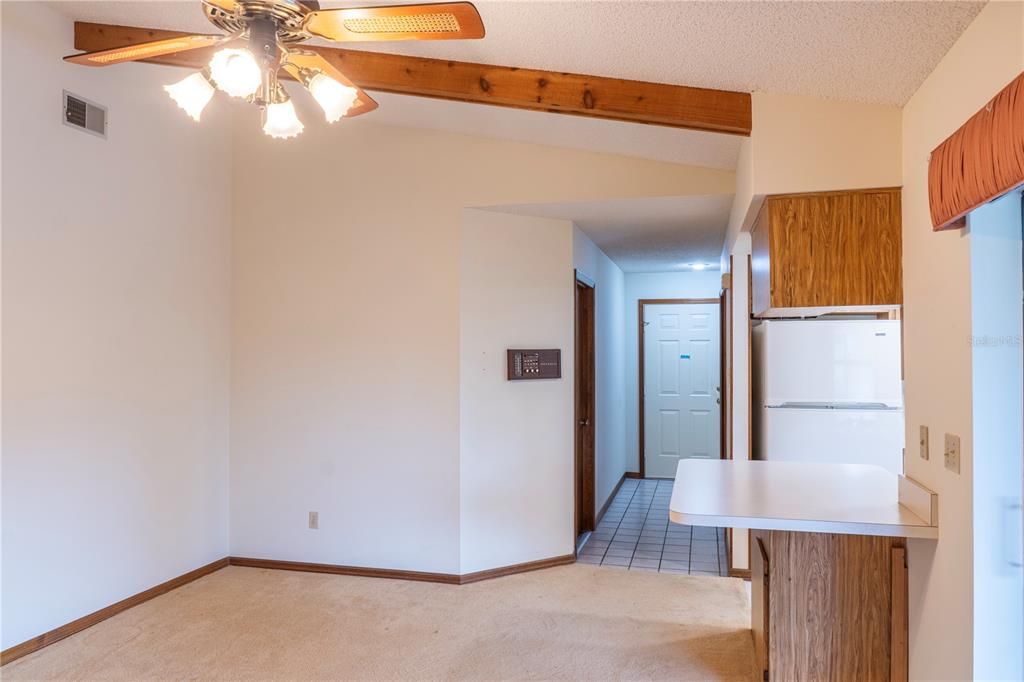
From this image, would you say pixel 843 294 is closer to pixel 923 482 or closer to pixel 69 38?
pixel 923 482

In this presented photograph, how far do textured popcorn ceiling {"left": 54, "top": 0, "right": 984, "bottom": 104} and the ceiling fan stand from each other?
1.80 ft

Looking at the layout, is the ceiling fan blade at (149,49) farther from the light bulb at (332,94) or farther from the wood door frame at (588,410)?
the wood door frame at (588,410)

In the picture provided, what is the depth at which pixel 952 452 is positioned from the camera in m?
1.89

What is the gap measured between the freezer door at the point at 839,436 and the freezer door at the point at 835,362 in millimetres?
73

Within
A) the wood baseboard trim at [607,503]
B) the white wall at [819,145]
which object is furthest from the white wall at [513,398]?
the white wall at [819,145]

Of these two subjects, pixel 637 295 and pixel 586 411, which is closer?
pixel 586 411

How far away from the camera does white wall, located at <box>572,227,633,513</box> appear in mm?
4917

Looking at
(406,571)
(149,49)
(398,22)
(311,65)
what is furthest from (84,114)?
(406,571)

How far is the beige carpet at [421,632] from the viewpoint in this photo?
284cm

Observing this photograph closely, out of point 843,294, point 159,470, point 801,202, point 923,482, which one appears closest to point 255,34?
point 801,202

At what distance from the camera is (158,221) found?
371cm

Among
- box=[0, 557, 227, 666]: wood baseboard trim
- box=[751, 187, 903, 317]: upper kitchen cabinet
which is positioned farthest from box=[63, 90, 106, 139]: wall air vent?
box=[751, 187, 903, 317]: upper kitchen cabinet

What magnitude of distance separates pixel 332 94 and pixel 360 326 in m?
2.08

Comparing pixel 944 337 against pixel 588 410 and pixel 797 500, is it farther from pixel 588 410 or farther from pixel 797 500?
pixel 588 410
